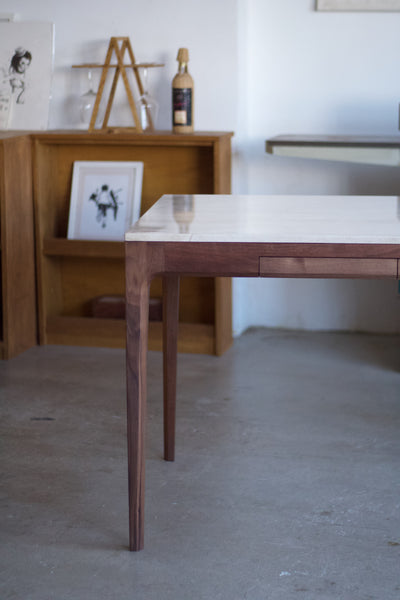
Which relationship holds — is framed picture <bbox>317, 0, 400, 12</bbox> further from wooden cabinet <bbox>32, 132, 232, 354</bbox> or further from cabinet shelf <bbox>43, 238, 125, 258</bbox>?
cabinet shelf <bbox>43, 238, 125, 258</bbox>

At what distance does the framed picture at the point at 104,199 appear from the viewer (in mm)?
3783

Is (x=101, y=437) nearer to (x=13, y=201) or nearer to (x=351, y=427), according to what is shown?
(x=351, y=427)

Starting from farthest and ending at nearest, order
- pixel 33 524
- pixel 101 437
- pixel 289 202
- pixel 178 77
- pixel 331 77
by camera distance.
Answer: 1. pixel 331 77
2. pixel 178 77
3. pixel 101 437
4. pixel 289 202
5. pixel 33 524

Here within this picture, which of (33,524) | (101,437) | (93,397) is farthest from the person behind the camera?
(93,397)

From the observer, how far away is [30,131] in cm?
379

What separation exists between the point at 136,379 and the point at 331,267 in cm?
54

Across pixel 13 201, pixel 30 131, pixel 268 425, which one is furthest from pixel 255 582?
pixel 30 131

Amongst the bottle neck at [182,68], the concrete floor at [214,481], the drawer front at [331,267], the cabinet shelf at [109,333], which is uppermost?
the bottle neck at [182,68]

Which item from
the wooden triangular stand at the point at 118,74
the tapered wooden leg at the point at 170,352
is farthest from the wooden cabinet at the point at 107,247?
the tapered wooden leg at the point at 170,352

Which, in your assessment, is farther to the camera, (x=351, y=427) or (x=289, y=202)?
(x=351, y=427)

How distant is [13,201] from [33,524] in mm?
1870

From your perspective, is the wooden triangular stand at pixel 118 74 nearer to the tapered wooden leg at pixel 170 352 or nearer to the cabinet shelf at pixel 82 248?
the cabinet shelf at pixel 82 248

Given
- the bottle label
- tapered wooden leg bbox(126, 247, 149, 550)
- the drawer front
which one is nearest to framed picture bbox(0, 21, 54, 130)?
the bottle label

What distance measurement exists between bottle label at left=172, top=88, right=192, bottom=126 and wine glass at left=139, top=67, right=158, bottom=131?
195 mm
